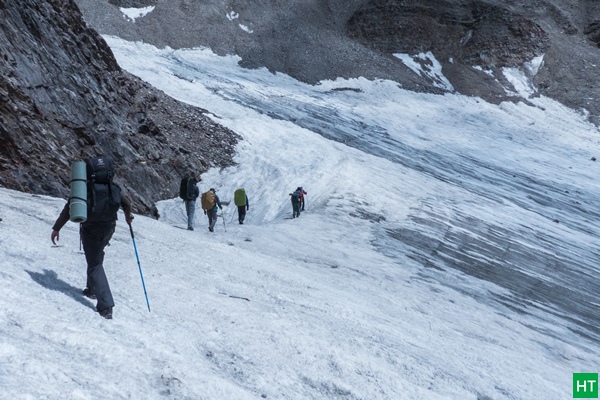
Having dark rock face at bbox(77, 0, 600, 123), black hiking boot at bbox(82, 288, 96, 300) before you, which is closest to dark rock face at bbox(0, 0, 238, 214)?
black hiking boot at bbox(82, 288, 96, 300)

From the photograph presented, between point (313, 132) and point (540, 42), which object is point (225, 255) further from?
point (540, 42)

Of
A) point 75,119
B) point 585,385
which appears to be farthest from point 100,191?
point 75,119

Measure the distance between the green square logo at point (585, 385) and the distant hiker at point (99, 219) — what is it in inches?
298

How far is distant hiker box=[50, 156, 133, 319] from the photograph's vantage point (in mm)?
5918

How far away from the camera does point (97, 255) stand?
6152 mm

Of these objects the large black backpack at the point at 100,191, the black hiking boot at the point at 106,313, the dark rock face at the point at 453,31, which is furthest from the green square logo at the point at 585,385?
the dark rock face at the point at 453,31

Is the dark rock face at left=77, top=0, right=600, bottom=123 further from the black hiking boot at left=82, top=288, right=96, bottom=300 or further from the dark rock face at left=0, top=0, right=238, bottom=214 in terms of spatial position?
the black hiking boot at left=82, top=288, right=96, bottom=300

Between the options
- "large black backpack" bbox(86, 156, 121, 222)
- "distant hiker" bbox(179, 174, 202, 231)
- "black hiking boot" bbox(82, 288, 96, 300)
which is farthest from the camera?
"distant hiker" bbox(179, 174, 202, 231)

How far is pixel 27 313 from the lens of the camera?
5.24 metres

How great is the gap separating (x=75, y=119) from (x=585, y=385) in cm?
1650

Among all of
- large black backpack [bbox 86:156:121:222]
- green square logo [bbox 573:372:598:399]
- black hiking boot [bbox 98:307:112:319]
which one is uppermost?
large black backpack [bbox 86:156:121:222]

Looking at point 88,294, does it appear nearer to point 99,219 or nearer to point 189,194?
point 99,219

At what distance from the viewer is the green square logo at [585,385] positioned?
30.6 ft

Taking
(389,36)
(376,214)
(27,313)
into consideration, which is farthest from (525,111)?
(27,313)
